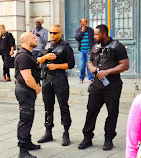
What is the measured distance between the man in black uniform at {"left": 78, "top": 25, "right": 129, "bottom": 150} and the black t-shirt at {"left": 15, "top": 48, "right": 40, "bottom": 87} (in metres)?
0.92

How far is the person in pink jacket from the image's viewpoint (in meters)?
2.50

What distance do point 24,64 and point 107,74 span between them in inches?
47.9

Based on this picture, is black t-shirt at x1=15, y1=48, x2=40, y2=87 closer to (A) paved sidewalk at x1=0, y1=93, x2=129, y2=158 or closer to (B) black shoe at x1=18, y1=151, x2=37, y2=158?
(B) black shoe at x1=18, y1=151, x2=37, y2=158

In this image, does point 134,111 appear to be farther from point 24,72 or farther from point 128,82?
point 128,82

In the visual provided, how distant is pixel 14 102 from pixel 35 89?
510 centimetres

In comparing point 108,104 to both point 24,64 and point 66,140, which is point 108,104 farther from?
point 24,64

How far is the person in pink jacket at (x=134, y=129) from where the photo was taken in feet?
8.21

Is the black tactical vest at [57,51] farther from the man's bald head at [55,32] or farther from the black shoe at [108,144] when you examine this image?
the black shoe at [108,144]

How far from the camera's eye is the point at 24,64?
17.6 feet

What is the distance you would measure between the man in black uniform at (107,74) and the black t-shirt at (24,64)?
92 cm

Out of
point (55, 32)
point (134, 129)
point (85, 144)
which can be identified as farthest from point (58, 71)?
point (134, 129)

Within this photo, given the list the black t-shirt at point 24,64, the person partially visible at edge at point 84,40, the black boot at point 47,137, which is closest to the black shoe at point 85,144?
the black boot at point 47,137

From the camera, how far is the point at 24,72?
536 centimetres

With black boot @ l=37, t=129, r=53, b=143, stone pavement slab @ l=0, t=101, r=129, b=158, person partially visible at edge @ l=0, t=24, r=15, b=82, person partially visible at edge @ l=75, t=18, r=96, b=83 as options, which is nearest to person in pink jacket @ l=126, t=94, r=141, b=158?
stone pavement slab @ l=0, t=101, r=129, b=158
